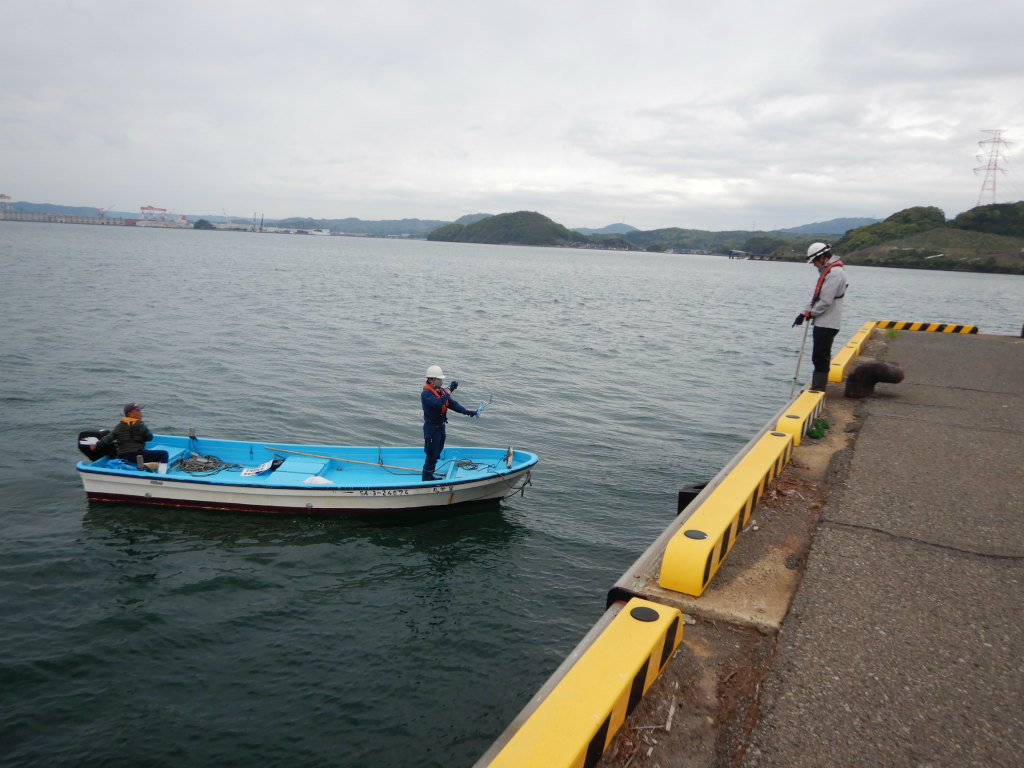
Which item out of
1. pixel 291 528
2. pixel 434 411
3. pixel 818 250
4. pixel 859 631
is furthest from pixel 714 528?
pixel 291 528

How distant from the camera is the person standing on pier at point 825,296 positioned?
10.2 m

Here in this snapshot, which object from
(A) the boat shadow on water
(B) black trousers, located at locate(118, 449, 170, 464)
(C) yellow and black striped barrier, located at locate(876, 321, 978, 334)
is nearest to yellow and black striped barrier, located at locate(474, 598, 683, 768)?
(A) the boat shadow on water

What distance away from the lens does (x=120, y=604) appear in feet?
31.2

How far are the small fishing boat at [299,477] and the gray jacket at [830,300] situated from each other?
19.3 feet

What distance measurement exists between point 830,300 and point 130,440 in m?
13.3

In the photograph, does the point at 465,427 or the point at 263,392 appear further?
the point at 263,392

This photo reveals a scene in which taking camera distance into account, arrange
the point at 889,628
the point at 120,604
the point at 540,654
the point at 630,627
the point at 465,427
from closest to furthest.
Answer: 1. the point at 630,627
2. the point at 889,628
3. the point at 540,654
4. the point at 120,604
5. the point at 465,427

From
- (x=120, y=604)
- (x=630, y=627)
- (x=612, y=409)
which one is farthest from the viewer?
(x=612, y=409)

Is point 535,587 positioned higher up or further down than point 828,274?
further down

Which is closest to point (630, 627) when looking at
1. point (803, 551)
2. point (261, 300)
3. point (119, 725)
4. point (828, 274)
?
point (803, 551)

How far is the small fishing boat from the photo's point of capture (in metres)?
12.0

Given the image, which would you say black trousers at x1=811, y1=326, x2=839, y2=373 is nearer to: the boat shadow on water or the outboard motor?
the boat shadow on water

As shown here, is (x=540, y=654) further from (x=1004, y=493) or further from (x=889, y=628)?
(x=1004, y=493)

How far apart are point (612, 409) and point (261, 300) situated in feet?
114
